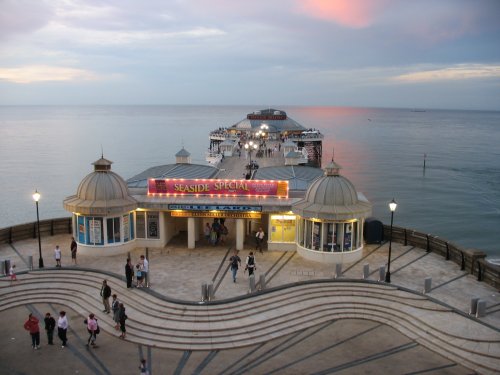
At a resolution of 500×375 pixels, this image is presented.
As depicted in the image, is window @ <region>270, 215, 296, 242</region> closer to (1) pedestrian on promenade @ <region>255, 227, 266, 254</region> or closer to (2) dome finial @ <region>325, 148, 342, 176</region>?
(1) pedestrian on promenade @ <region>255, 227, 266, 254</region>

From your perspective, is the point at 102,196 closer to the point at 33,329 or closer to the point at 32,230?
the point at 32,230

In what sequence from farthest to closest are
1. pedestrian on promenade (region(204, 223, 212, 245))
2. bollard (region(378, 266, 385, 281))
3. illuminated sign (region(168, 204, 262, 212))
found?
pedestrian on promenade (region(204, 223, 212, 245)) < illuminated sign (region(168, 204, 262, 212)) < bollard (region(378, 266, 385, 281))

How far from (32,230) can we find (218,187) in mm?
11564

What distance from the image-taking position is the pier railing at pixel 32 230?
2806cm

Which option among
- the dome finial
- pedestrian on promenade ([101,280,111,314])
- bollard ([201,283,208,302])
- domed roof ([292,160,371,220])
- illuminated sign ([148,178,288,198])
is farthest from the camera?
illuminated sign ([148,178,288,198])

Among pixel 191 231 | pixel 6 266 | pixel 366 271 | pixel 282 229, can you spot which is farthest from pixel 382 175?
pixel 6 266

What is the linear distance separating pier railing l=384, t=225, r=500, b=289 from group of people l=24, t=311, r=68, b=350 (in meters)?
18.3

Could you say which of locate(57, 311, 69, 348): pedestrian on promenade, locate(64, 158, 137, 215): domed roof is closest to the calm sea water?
locate(64, 158, 137, 215): domed roof

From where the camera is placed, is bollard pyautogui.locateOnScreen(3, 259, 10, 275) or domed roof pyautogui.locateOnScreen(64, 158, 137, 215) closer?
bollard pyautogui.locateOnScreen(3, 259, 10, 275)


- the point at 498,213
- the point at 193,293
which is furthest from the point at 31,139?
the point at 193,293

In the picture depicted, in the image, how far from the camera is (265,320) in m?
19.9

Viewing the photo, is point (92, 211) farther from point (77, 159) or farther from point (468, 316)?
point (77, 159)

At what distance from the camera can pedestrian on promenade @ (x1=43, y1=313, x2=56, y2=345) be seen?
1783 cm

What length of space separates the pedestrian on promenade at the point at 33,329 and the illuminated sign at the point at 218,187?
38.3 feet
